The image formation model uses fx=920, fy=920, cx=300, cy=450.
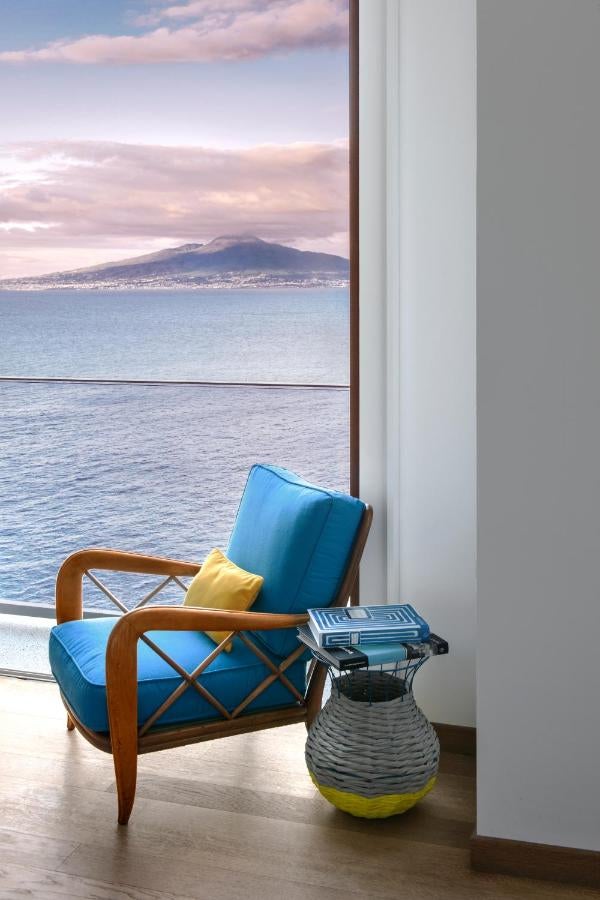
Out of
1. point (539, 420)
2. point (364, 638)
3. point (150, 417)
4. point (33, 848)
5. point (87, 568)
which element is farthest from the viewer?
point (150, 417)

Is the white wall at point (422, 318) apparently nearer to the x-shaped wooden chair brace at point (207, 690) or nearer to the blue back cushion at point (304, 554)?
the blue back cushion at point (304, 554)

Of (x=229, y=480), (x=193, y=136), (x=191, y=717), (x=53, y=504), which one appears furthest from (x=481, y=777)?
(x=193, y=136)

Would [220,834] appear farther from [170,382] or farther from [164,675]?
[170,382]

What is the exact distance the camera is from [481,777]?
7.18 feet

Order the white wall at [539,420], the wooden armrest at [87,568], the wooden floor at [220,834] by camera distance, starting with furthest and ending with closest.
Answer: the wooden armrest at [87,568] → the wooden floor at [220,834] → the white wall at [539,420]

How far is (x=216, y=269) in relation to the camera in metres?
3.41

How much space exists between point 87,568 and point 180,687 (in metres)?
0.65

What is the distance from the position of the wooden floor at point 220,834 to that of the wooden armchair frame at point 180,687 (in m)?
0.15

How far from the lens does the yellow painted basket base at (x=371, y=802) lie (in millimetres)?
2348

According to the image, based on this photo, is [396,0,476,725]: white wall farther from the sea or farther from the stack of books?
the sea

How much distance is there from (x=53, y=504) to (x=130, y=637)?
5.09 feet

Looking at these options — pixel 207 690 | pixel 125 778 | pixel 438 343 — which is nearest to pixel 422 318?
pixel 438 343

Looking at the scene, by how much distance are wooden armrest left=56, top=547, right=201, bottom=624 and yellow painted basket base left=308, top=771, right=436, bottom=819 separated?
33.8 inches

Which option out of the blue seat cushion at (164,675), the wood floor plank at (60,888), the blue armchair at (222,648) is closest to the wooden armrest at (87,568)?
the blue armchair at (222,648)
